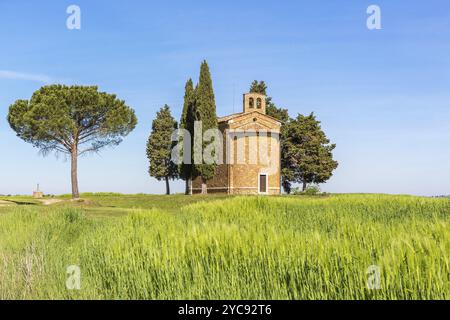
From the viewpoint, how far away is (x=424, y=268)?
20.3 ft

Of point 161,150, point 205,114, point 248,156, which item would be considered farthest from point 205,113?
point 161,150

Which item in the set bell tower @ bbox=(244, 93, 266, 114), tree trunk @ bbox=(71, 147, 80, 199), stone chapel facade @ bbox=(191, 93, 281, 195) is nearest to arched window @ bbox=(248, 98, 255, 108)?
bell tower @ bbox=(244, 93, 266, 114)

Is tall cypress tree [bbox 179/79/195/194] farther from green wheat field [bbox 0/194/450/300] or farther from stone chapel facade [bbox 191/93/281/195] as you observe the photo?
green wheat field [bbox 0/194/450/300]

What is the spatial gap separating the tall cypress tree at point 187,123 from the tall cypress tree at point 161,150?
8947 mm

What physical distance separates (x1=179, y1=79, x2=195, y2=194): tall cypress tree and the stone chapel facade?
147 centimetres

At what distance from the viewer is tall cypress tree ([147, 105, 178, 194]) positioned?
194 feet

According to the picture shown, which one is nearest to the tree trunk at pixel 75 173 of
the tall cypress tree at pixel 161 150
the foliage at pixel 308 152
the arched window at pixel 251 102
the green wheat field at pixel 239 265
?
the tall cypress tree at pixel 161 150

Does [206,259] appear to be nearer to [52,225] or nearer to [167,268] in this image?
[167,268]

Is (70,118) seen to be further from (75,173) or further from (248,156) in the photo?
(248,156)

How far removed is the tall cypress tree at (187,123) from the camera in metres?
46.9

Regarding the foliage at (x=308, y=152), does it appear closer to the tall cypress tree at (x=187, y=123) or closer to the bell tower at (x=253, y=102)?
the bell tower at (x=253, y=102)

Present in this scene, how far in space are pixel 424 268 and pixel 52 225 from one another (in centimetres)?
1173

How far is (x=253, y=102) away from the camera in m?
48.5
